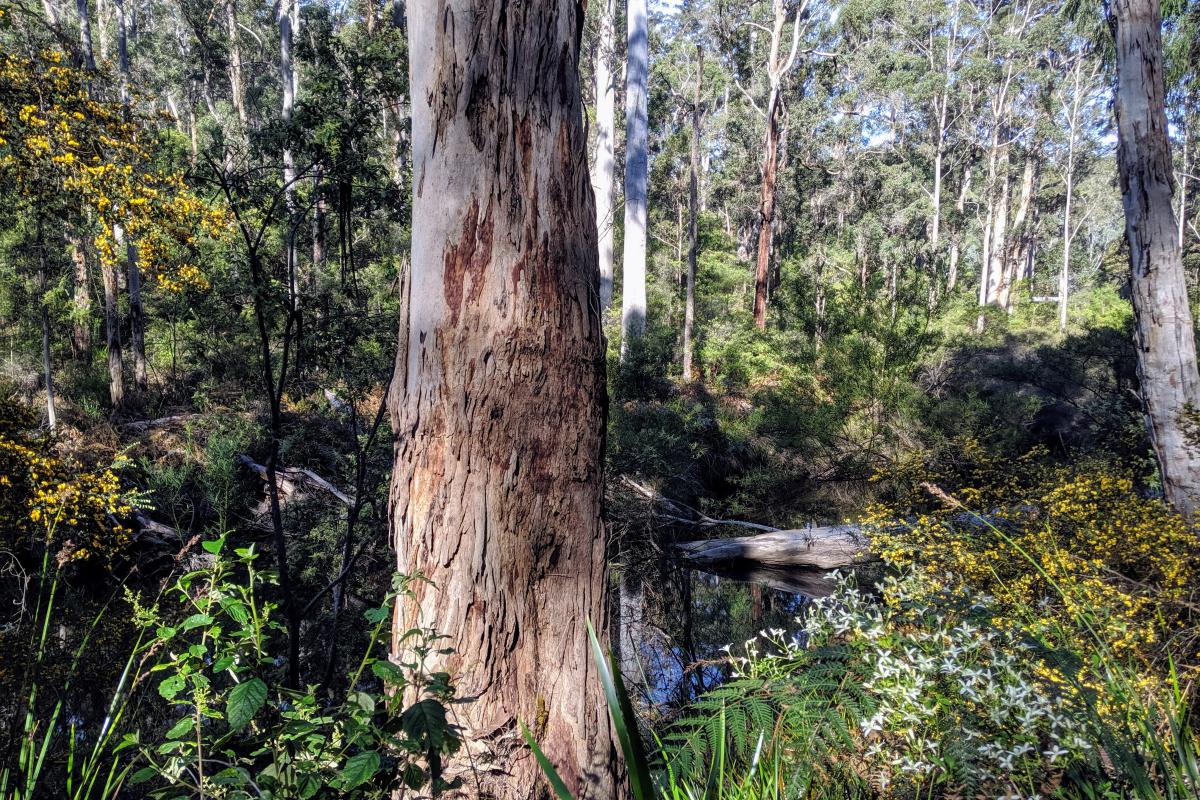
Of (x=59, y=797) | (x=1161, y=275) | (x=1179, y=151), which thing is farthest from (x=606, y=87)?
(x=1179, y=151)

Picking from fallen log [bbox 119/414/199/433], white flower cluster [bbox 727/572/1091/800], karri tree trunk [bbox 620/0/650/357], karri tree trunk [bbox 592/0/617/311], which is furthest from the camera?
karri tree trunk [bbox 620/0/650/357]

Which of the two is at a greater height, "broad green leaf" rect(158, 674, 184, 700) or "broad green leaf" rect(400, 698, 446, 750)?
"broad green leaf" rect(158, 674, 184, 700)

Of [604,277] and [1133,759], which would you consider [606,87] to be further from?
[1133,759]

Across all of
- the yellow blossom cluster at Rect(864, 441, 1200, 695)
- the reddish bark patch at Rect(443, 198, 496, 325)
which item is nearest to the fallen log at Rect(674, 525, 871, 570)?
the yellow blossom cluster at Rect(864, 441, 1200, 695)

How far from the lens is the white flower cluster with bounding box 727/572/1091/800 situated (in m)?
1.41

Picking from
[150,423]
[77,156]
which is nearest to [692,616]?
[77,156]

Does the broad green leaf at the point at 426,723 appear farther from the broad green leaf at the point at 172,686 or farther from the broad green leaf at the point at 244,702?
the broad green leaf at the point at 172,686

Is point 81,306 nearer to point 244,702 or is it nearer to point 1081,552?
point 244,702

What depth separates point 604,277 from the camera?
42.1 ft

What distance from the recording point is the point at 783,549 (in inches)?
271

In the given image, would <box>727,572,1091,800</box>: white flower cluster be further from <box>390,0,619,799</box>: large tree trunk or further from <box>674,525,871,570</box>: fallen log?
<box>674,525,871,570</box>: fallen log

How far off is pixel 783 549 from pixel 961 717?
5.48 metres

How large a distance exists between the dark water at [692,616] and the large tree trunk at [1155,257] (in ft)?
8.13

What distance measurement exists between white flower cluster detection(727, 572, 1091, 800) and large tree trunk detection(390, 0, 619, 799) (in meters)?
0.70
